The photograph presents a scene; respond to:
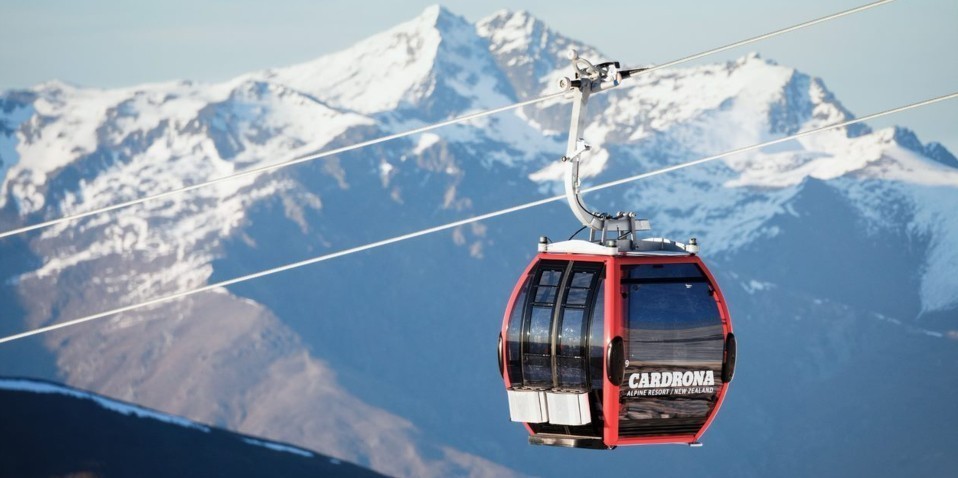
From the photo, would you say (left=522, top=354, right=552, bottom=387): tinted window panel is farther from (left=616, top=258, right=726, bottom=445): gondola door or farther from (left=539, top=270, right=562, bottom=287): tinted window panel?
(left=616, top=258, right=726, bottom=445): gondola door

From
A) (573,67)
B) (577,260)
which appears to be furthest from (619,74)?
(577,260)

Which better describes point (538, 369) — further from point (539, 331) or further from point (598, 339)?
point (598, 339)

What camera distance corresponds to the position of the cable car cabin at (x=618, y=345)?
34.8 m

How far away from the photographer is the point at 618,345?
3453cm

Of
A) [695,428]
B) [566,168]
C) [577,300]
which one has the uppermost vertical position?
[566,168]

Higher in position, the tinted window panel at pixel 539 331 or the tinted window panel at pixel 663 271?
the tinted window panel at pixel 663 271

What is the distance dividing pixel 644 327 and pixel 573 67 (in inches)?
191

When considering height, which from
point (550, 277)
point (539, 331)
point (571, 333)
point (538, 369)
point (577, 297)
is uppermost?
point (550, 277)

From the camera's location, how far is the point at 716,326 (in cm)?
3531

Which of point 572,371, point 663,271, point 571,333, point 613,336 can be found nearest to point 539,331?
point 571,333

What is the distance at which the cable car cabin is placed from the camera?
34.8 m

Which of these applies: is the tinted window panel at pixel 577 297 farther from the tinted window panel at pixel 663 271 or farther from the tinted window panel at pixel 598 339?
the tinted window panel at pixel 663 271

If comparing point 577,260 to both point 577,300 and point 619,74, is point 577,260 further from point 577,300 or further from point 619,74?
point 619,74

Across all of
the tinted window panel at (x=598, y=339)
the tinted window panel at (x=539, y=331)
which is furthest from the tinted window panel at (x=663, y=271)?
the tinted window panel at (x=539, y=331)
